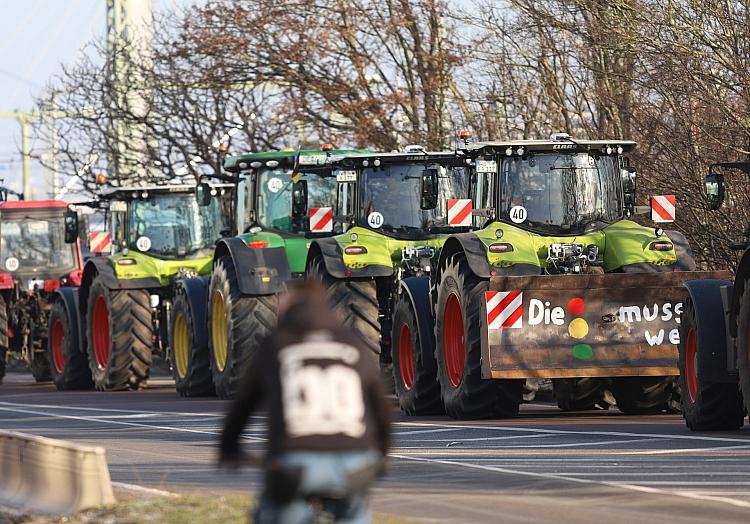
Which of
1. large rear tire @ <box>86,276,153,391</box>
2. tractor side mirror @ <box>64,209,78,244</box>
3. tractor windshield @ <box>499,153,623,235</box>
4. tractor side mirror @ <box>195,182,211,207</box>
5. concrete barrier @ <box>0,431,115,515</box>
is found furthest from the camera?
tractor side mirror @ <box>64,209,78,244</box>

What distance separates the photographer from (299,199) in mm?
22922

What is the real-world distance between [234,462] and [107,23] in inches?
1531

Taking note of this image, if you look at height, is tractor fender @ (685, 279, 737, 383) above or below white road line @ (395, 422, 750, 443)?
above

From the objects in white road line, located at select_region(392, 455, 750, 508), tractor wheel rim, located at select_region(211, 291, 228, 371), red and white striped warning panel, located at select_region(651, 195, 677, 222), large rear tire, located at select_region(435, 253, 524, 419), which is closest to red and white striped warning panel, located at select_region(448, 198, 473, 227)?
large rear tire, located at select_region(435, 253, 524, 419)

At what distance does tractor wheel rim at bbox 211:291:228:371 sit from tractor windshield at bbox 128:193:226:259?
414cm

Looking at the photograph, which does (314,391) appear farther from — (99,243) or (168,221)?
(99,243)

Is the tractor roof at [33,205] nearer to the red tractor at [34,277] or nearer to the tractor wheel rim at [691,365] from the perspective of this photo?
the red tractor at [34,277]

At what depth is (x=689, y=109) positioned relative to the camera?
2725 cm

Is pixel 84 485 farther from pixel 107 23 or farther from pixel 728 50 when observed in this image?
pixel 107 23

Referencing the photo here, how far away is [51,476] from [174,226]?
17.5 m

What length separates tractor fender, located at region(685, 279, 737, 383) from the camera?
54.4 feet

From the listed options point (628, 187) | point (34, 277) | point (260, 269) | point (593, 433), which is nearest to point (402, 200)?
point (260, 269)

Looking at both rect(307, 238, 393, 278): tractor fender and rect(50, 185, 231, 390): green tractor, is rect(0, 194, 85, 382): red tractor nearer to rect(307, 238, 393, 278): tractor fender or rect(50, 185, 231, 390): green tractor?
rect(50, 185, 231, 390): green tractor

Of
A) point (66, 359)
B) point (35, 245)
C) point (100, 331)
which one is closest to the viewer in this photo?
point (100, 331)
